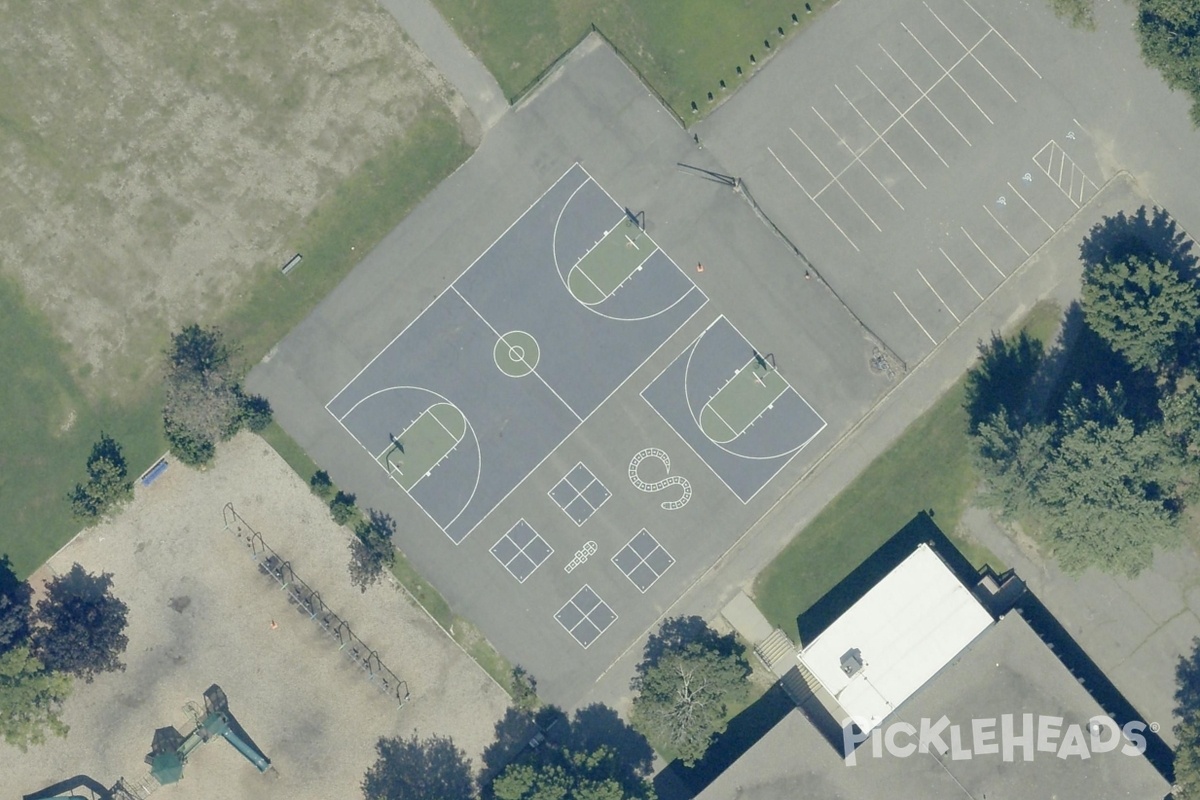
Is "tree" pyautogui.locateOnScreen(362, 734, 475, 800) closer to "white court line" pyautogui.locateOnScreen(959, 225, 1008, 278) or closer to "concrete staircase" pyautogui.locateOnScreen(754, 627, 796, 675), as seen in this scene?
"concrete staircase" pyautogui.locateOnScreen(754, 627, 796, 675)

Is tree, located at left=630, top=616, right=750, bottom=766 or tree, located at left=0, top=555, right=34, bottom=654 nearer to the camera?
tree, located at left=630, top=616, right=750, bottom=766

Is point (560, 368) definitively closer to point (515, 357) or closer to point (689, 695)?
point (515, 357)

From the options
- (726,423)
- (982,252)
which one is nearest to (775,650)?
(726,423)

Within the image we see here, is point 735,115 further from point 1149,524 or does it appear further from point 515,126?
point 1149,524

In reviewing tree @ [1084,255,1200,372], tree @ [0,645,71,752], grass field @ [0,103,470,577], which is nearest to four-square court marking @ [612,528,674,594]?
grass field @ [0,103,470,577]

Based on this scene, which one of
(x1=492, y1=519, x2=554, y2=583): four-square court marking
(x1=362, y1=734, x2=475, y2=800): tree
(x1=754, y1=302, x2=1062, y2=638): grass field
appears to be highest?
(x1=492, y1=519, x2=554, y2=583): four-square court marking

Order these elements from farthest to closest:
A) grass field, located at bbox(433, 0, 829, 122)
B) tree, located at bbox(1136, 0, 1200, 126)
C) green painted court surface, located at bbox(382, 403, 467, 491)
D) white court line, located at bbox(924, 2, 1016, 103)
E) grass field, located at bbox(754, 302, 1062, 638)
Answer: grass field, located at bbox(433, 0, 829, 122) < green painted court surface, located at bbox(382, 403, 467, 491) < white court line, located at bbox(924, 2, 1016, 103) < grass field, located at bbox(754, 302, 1062, 638) < tree, located at bbox(1136, 0, 1200, 126)

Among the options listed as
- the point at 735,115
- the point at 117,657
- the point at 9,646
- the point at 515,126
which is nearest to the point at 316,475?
the point at 117,657
